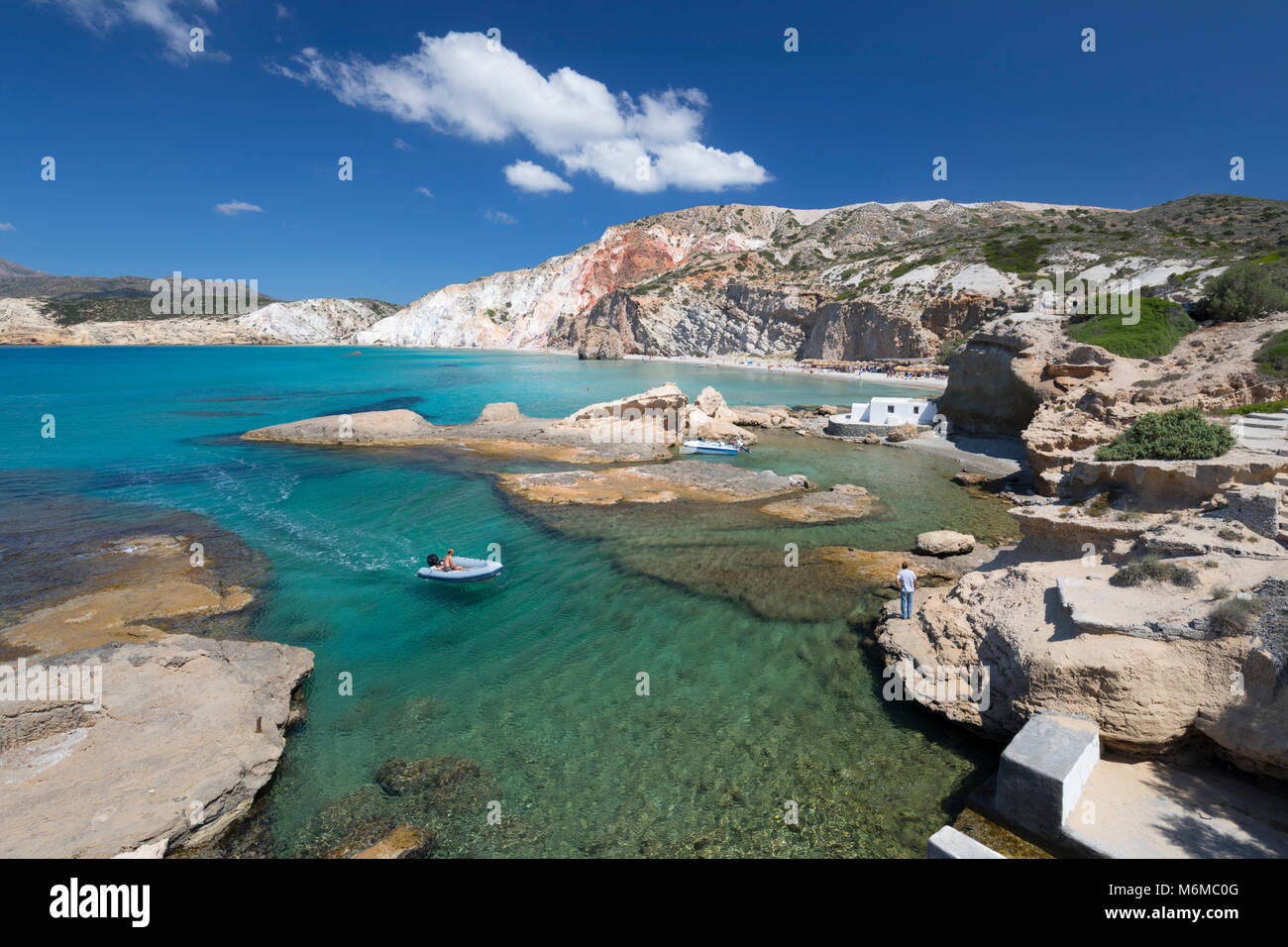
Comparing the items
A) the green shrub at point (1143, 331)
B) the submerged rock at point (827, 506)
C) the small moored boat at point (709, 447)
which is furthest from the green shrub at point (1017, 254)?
the submerged rock at point (827, 506)

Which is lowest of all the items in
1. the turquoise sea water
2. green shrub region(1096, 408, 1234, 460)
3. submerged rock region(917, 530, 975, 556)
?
the turquoise sea water

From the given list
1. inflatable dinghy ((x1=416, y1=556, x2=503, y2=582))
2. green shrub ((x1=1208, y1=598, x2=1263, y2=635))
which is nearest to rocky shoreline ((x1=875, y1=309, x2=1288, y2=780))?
green shrub ((x1=1208, y1=598, x2=1263, y2=635))

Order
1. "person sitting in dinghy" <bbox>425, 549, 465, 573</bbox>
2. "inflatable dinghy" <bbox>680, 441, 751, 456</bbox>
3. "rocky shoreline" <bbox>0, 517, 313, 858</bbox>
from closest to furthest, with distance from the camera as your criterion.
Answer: "rocky shoreline" <bbox>0, 517, 313, 858</bbox> < "person sitting in dinghy" <bbox>425, 549, 465, 573</bbox> < "inflatable dinghy" <bbox>680, 441, 751, 456</bbox>

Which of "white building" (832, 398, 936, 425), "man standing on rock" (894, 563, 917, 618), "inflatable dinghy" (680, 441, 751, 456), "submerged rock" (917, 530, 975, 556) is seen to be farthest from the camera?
"white building" (832, 398, 936, 425)

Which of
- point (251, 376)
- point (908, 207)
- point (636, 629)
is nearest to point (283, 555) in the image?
point (636, 629)

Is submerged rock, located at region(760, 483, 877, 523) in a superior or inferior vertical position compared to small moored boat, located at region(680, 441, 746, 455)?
inferior

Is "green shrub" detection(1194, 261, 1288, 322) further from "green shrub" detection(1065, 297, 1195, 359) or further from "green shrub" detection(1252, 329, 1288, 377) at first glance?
"green shrub" detection(1252, 329, 1288, 377)
